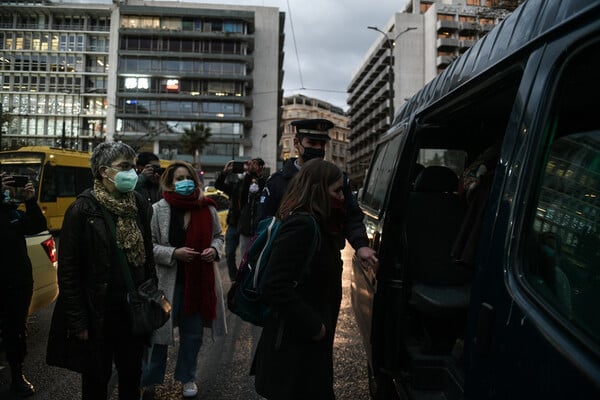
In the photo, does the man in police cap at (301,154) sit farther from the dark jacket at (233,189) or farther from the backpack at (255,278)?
the dark jacket at (233,189)

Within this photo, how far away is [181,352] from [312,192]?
209cm

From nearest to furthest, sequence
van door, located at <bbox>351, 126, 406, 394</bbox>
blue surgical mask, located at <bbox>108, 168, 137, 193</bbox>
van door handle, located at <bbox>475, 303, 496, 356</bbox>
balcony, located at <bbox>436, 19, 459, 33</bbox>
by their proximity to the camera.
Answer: van door handle, located at <bbox>475, 303, 496, 356</bbox>, blue surgical mask, located at <bbox>108, 168, 137, 193</bbox>, van door, located at <bbox>351, 126, 406, 394</bbox>, balcony, located at <bbox>436, 19, 459, 33</bbox>

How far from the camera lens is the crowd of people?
2120 millimetres

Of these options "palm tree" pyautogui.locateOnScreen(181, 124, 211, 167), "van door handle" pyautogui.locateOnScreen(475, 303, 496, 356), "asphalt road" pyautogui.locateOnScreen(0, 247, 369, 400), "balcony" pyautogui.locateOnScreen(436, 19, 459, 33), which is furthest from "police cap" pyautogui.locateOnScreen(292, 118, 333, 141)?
"balcony" pyautogui.locateOnScreen(436, 19, 459, 33)

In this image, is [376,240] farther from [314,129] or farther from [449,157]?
[449,157]

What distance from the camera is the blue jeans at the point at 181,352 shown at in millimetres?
3414

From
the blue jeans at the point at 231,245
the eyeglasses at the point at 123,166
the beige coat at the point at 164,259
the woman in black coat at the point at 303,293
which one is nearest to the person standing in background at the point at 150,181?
the beige coat at the point at 164,259

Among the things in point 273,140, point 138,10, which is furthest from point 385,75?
point 138,10

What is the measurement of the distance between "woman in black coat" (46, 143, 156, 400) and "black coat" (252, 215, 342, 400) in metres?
1.05

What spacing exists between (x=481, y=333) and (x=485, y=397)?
20 cm

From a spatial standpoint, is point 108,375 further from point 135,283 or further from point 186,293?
point 186,293

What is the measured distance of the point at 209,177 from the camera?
61.0 metres

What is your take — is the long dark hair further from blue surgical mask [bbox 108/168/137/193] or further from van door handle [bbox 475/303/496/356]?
blue surgical mask [bbox 108/168/137/193]

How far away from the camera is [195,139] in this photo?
2218 inches
